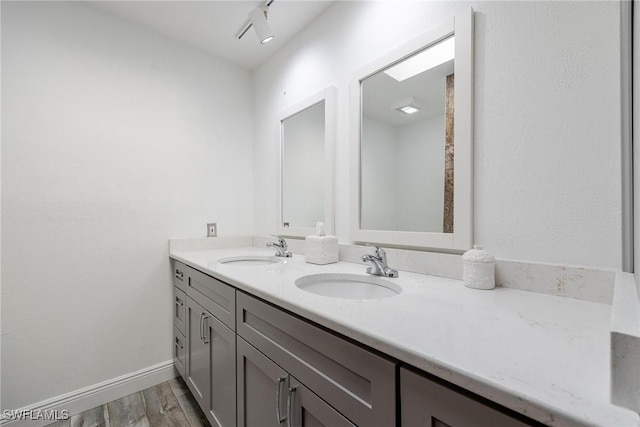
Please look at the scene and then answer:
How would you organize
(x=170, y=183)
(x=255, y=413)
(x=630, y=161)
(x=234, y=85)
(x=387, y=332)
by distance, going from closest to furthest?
(x=387, y=332), (x=630, y=161), (x=255, y=413), (x=170, y=183), (x=234, y=85)

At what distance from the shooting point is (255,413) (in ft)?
3.35

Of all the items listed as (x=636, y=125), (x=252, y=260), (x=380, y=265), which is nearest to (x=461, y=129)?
(x=636, y=125)

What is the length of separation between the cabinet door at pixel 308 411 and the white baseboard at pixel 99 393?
1.48 m

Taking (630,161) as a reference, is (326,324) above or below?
below

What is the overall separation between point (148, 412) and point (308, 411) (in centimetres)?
136

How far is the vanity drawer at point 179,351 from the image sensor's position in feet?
5.66

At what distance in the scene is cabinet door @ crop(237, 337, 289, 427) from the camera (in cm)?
85

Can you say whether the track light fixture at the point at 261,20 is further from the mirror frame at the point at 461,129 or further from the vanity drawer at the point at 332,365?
the vanity drawer at the point at 332,365

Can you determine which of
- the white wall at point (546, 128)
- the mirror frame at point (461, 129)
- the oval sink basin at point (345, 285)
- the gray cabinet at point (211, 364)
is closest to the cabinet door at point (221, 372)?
the gray cabinet at point (211, 364)

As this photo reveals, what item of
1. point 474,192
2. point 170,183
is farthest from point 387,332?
point 170,183

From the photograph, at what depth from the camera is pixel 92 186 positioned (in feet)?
5.44

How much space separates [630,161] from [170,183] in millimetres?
2215

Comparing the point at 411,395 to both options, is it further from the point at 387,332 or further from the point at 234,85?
the point at 234,85

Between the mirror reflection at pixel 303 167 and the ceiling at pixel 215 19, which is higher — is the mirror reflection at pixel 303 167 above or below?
below
